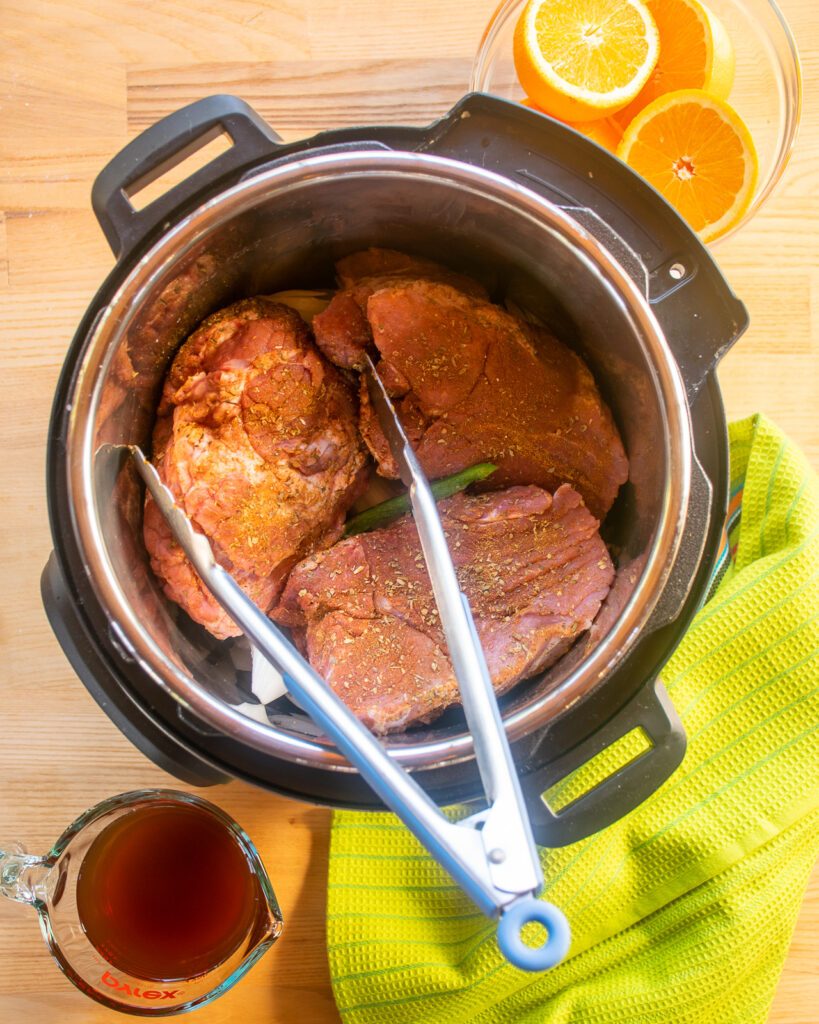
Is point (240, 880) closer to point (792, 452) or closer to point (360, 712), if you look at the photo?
point (360, 712)

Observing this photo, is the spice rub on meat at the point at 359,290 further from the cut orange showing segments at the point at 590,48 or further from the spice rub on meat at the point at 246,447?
the cut orange showing segments at the point at 590,48

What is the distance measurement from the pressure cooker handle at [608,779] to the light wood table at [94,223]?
394mm

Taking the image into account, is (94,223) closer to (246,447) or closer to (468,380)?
(246,447)

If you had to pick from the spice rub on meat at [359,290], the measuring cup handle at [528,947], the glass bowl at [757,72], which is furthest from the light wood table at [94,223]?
the measuring cup handle at [528,947]

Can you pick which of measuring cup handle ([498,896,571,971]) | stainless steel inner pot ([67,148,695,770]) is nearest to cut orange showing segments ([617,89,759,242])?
stainless steel inner pot ([67,148,695,770])

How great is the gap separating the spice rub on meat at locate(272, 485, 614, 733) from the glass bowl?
457 millimetres

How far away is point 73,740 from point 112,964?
27cm

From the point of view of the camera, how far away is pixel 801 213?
1182 mm

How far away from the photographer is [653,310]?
32.5 inches

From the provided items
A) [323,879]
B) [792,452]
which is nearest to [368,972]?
[323,879]

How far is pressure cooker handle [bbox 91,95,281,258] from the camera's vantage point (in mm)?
791

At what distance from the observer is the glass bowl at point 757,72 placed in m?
1.14

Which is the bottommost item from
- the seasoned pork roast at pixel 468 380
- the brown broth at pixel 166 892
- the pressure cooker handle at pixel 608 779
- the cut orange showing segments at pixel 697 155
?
the brown broth at pixel 166 892

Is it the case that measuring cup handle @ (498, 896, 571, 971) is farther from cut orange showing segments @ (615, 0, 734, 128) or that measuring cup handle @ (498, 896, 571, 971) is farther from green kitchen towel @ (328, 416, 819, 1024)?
cut orange showing segments @ (615, 0, 734, 128)
